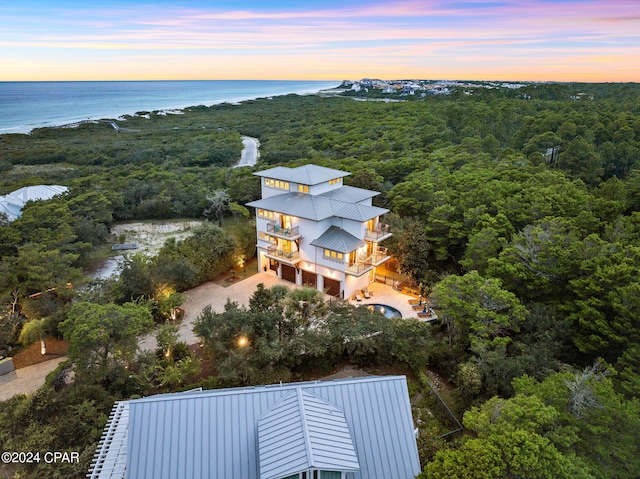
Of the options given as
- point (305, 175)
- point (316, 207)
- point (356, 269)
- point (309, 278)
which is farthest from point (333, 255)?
point (305, 175)

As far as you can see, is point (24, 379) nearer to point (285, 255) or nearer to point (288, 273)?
point (285, 255)

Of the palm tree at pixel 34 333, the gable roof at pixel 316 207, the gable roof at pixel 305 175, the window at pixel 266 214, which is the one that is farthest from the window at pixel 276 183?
the palm tree at pixel 34 333

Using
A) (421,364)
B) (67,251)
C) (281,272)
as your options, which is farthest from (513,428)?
(67,251)

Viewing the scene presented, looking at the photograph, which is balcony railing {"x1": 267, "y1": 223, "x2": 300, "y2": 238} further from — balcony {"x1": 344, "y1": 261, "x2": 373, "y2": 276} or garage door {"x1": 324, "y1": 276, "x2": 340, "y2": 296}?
balcony {"x1": 344, "y1": 261, "x2": 373, "y2": 276}

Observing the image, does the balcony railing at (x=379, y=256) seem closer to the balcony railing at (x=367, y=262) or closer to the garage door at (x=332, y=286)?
the balcony railing at (x=367, y=262)

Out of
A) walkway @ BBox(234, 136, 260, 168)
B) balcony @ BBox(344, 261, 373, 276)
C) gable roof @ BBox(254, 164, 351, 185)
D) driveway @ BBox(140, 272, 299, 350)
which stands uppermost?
gable roof @ BBox(254, 164, 351, 185)

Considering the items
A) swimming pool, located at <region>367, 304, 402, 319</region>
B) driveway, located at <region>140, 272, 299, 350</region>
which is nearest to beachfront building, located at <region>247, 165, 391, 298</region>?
driveway, located at <region>140, 272, 299, 350</region>
